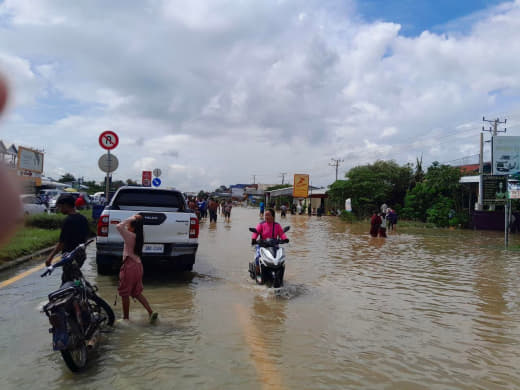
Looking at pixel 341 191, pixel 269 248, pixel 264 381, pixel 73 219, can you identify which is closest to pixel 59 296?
pixel 73 219

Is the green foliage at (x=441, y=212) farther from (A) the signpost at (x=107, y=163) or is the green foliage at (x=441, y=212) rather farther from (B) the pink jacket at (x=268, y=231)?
Answer: (B) the pink jacket at (x=268, y=231)

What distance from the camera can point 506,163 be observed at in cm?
2494

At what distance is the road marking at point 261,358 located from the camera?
3.95 meters

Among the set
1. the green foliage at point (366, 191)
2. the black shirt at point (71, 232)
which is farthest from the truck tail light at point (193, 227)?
the green foliage at point (366, 191)

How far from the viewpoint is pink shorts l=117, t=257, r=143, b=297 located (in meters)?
5.44

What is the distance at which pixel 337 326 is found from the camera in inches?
230

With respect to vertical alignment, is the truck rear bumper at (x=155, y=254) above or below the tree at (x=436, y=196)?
below

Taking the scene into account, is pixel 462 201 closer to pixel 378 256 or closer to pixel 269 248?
pixel 378 256

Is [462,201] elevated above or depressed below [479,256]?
above

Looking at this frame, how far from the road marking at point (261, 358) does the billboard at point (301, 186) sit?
48.6m

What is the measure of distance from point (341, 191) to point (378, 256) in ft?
89.8

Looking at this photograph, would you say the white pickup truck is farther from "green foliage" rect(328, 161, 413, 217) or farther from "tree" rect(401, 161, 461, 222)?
"green foliage" rect(328, 161, 413, 217)

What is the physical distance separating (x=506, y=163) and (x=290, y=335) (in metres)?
24.1

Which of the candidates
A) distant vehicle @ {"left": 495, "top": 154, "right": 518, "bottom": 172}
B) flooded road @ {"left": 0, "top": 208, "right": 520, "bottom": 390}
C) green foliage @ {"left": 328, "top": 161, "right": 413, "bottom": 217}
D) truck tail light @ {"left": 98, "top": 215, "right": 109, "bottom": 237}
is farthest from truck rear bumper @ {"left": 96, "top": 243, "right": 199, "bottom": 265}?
green foliage @ {"left": 328, "top": 161, "right": 413, "bottom": 217}
